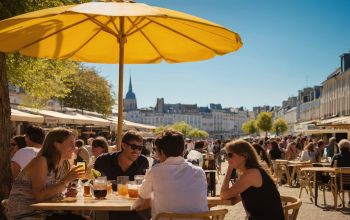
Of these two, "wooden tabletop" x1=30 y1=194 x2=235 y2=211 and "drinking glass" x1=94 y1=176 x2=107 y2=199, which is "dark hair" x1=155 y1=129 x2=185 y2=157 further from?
"drinking glass" x1=94 y1=176 x2=107 y2=199

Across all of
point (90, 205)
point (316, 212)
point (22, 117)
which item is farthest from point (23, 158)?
point (22, 117)

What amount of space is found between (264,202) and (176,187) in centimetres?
103

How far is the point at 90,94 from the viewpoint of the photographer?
158 feet

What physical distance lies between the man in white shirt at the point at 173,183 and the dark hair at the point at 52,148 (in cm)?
96

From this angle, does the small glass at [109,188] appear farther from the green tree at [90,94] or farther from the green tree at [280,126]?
the green tree at [280,126]

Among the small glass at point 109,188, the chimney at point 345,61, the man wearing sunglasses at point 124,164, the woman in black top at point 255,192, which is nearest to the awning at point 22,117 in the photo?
the man wearing sunglasses at point 124,164

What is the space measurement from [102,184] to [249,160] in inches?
55.9

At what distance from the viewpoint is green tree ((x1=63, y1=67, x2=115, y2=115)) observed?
47.8 metres

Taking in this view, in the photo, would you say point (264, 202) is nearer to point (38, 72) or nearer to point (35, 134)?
point (35, 134)

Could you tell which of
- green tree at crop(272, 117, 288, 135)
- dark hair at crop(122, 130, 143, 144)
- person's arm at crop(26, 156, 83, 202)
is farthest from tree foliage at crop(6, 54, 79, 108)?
green tree at crop(272, 117, 288, 135)

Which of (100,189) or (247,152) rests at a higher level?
(247,152)

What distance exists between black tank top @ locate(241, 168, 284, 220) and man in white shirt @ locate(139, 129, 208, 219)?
27.3 inches

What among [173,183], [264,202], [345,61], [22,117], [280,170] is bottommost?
[280,170]

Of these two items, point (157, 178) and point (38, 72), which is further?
point (38, 72)
